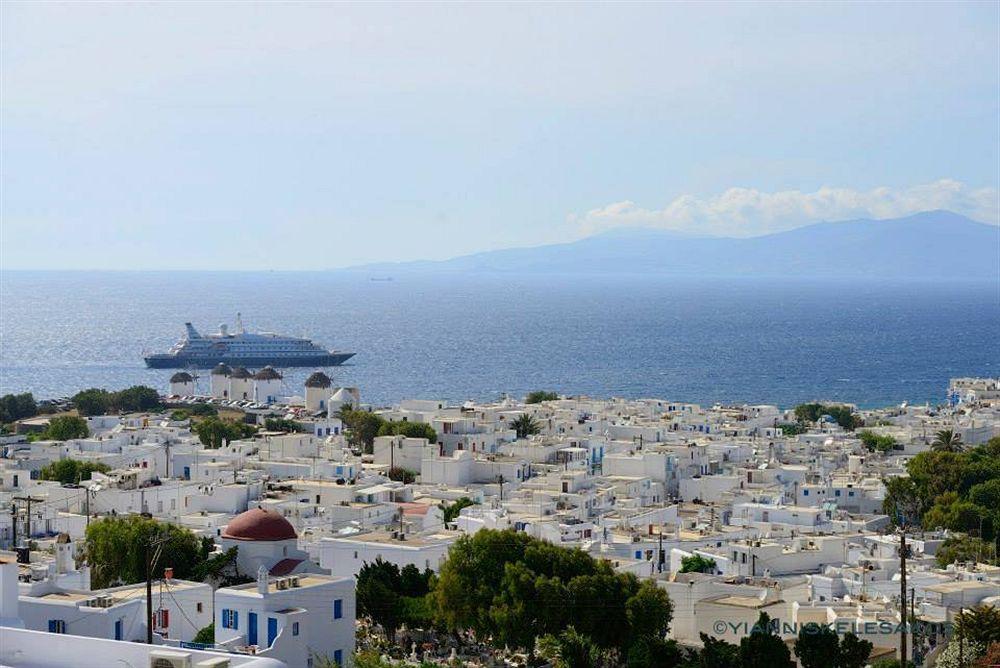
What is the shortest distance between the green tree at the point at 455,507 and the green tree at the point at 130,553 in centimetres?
817

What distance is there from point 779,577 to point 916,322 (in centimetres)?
14379

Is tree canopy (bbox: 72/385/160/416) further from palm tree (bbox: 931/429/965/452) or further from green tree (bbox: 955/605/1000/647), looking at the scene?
green tree (bbox: 955/605/1000/647)

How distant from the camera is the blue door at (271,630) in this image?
64.3ft

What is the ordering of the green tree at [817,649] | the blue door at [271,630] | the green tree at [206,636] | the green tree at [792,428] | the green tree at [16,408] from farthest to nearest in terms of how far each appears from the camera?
the green tree at [16,408] < the green tree at [792,428] < the green tree at [206,636] < the green tree at [817,649] < the blue door at [271,630]

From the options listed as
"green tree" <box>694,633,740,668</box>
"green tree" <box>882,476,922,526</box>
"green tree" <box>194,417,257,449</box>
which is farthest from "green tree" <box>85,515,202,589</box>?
"green tree" <box>194,417,257,449</box>

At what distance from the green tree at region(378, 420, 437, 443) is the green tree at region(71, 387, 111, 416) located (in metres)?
20.4

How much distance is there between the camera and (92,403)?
6594cm

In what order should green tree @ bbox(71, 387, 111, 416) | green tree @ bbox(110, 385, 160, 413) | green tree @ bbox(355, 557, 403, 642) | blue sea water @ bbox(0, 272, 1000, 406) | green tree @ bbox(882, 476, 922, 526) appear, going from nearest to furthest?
green tree @ bbox(355, 557, 403, 642), green tree @ bbox(882, 476, 922, 526), green tree @ bbox(71, 387, 111, 416), green tree @ bbox(110, 385, 160, 413), blue sea water @ bbox(0, 272, 1000, 406)

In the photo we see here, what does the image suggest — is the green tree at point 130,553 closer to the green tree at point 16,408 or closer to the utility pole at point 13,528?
the utility pole at point 13,528

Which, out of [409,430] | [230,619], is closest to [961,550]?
[230,619]

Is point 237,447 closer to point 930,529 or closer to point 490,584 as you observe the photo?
point 930,529

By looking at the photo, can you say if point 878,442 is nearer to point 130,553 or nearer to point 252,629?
point 130,553

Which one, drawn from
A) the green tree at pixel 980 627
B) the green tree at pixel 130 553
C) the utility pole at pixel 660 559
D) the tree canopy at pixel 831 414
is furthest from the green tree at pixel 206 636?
the tree canopy at pixel 831 414

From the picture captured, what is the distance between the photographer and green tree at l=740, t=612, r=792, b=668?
19734 millimetres
